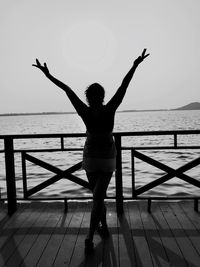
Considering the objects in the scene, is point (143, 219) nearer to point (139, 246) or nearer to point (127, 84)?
point (139, 246)

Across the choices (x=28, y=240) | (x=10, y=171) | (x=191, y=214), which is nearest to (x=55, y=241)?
(x=28, y=240)

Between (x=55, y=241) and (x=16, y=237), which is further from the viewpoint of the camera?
(x=16, y=237)

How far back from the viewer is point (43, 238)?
3.77 meters

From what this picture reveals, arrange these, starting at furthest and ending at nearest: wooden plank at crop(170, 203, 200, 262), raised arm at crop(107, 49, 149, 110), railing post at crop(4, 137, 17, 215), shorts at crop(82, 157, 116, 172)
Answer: railing post at crop(4, 137, 17, 215), wooden plank at crop(170, 203, 200, 262), shorts at crop(82, 157, 116, 172), raised arm at crop(107, 49, 149, 110)

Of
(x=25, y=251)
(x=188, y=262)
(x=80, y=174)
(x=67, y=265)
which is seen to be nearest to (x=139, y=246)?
(x=188, y=262)

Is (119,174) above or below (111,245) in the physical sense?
above

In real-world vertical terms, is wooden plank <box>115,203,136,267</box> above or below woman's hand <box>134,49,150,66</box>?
below

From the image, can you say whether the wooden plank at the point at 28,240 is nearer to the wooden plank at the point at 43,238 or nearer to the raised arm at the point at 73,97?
the wooden plank at the point at 43,238

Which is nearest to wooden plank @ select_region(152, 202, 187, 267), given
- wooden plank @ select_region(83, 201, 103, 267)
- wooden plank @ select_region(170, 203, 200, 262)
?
wooden plank @ select_region(170, 203, 200, 262)

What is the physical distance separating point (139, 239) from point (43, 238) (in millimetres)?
1160

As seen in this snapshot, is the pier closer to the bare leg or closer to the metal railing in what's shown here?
the metal railing

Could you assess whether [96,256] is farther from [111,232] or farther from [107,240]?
[111,232]

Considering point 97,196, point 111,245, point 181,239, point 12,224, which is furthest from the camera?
point 12,224

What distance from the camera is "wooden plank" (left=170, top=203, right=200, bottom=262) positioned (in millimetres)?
3521
